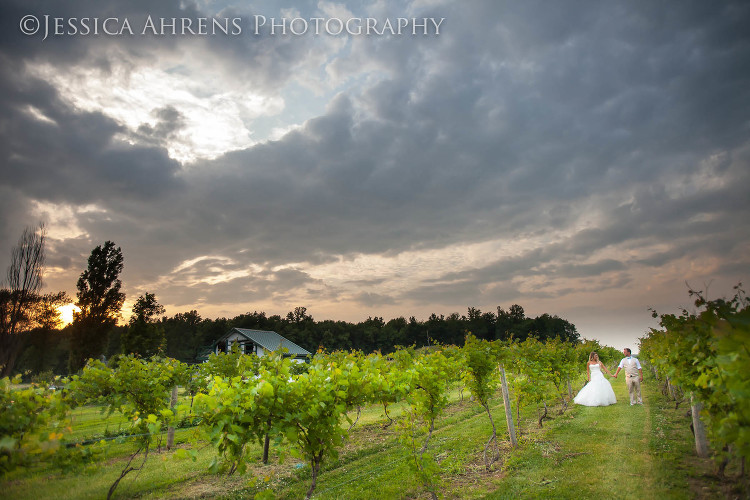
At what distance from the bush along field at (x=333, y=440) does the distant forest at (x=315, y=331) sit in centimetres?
4743

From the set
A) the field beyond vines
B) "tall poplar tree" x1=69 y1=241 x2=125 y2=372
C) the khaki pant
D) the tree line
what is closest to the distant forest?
the tree line

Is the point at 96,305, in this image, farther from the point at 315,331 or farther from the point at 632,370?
the point at 315,331

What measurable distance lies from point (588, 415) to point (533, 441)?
4.65m

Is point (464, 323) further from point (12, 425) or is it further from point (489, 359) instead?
point (12, 425)

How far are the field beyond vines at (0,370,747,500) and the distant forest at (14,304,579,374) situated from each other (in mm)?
47236

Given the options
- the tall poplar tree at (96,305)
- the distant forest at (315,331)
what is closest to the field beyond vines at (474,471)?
the tall poplar tree at (96,305)

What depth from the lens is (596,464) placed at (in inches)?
296

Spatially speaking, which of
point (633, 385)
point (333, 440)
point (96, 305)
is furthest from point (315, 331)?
point (333, 440)

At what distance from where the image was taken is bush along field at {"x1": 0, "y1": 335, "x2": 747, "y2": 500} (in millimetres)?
4129

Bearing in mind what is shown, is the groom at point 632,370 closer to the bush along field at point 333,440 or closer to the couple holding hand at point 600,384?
the couple holding hand at point 600,384

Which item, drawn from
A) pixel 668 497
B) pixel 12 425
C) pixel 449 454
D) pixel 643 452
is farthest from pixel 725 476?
pixel 12 425

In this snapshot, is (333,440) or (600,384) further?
(600,384)

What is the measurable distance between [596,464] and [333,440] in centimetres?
605

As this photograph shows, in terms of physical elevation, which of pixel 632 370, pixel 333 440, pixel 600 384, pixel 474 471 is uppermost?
pixel 333 440
